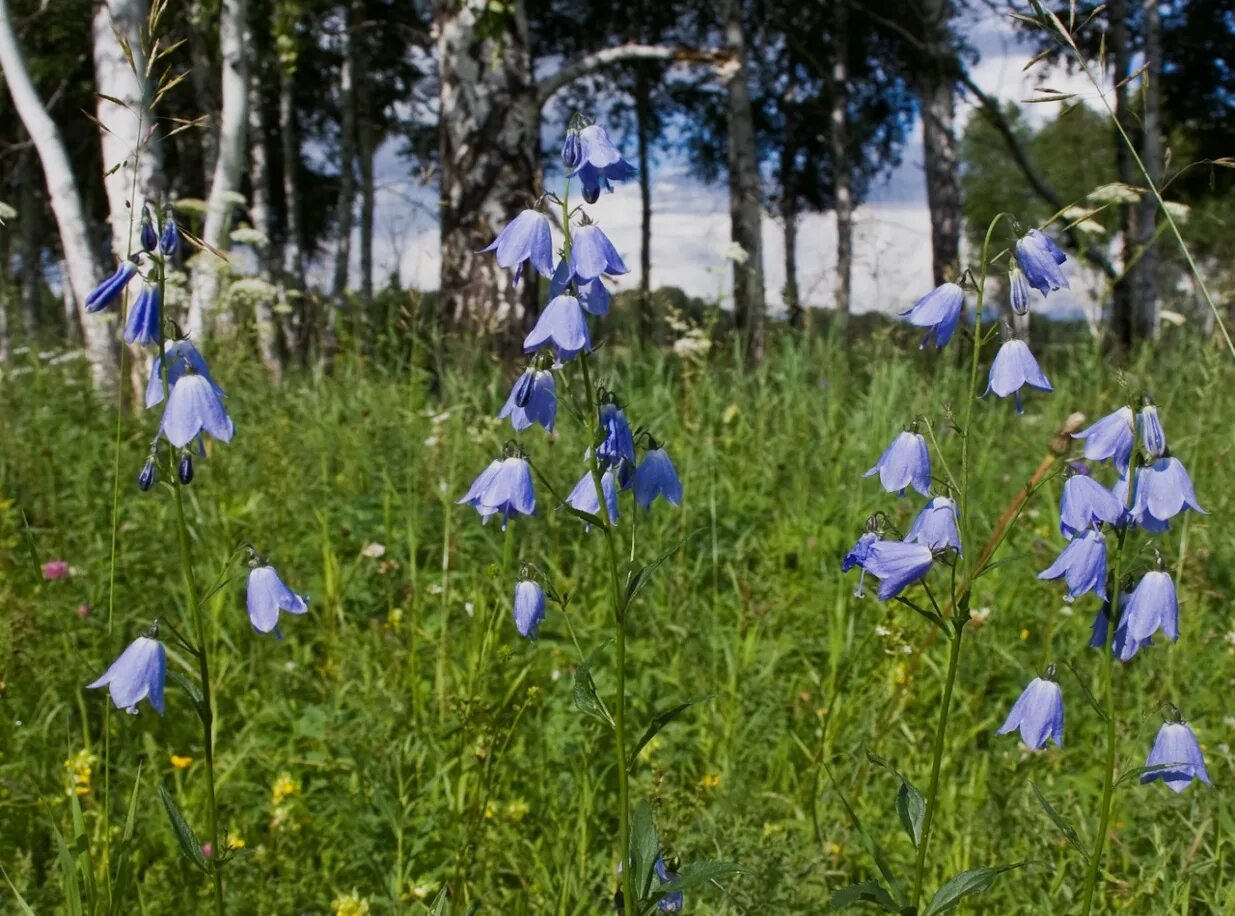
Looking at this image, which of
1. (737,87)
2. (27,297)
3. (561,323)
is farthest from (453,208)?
(27,297)

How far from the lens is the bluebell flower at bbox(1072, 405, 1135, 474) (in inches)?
58.2

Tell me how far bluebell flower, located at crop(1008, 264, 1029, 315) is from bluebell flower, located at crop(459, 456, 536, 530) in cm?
74

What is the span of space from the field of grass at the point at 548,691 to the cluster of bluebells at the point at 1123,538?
0.19 ft

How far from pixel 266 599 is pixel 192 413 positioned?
32 centimetres

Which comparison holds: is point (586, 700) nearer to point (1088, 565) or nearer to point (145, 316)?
point (1088, 565)

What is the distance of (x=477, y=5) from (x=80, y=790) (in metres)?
4.98

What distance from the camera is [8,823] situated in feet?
7.18

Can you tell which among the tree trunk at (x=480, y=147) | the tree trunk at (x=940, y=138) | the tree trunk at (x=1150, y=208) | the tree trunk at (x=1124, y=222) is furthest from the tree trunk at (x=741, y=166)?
the tree trunk at (x=480, y=147)

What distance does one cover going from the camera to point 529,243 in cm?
146

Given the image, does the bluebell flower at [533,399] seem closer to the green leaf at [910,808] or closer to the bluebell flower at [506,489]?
the bluebell flower at [506,489]

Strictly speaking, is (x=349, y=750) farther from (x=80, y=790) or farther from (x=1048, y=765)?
(x=1048, y=765)

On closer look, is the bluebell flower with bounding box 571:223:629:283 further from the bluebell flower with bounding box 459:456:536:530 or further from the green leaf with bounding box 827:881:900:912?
the green leaf with bounding box 827:881:900:912

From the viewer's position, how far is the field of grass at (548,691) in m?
1.97

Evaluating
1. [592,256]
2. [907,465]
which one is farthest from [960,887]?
[592,256]
